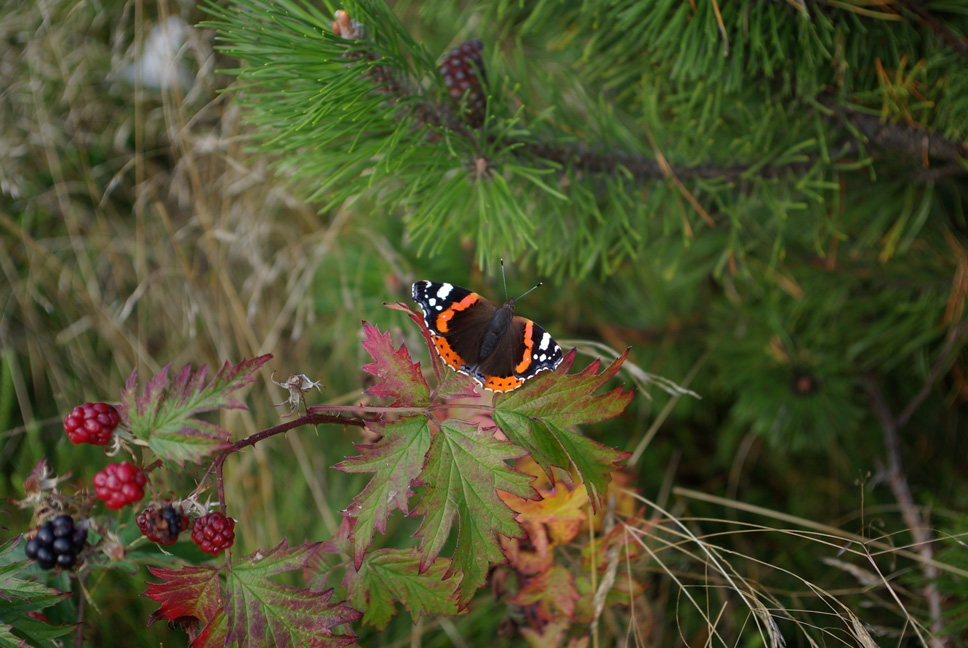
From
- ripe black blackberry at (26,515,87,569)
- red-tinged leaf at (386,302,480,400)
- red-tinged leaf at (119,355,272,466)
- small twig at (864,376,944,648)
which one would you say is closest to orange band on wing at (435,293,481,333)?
red-tinged leaf at (386,302,480,400)

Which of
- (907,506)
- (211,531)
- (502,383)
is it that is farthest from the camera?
(907,506)

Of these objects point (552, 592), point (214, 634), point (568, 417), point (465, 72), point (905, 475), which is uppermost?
point (465, 72)

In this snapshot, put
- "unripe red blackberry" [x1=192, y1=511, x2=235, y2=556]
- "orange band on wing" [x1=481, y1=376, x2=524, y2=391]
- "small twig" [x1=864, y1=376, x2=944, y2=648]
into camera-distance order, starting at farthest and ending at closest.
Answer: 1. "small twig" [x1=864, y1=376, x2=944, y2=648]
2. "orange band on wing" [x1=481, y1=376, x2=524, y2=391]
3. "unripe red blackberry" [x1=192, y1=511, x2=235, y2=556]

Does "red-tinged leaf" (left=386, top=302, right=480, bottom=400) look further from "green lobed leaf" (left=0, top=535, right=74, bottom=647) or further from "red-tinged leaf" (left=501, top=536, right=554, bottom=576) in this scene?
"green lobed leaf" (left=0, top=535, right=74, bottom=647)

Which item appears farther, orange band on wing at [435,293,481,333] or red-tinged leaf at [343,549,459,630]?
orange band on wing at [435,293,481,333]

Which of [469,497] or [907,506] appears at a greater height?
[469,497]

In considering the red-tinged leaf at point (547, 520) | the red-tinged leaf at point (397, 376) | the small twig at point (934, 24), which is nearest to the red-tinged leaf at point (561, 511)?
the red-tinged leaf at point (547, 520)

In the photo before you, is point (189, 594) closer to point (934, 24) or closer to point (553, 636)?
point (553, 636)

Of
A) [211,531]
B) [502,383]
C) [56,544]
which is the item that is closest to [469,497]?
[502,383]
